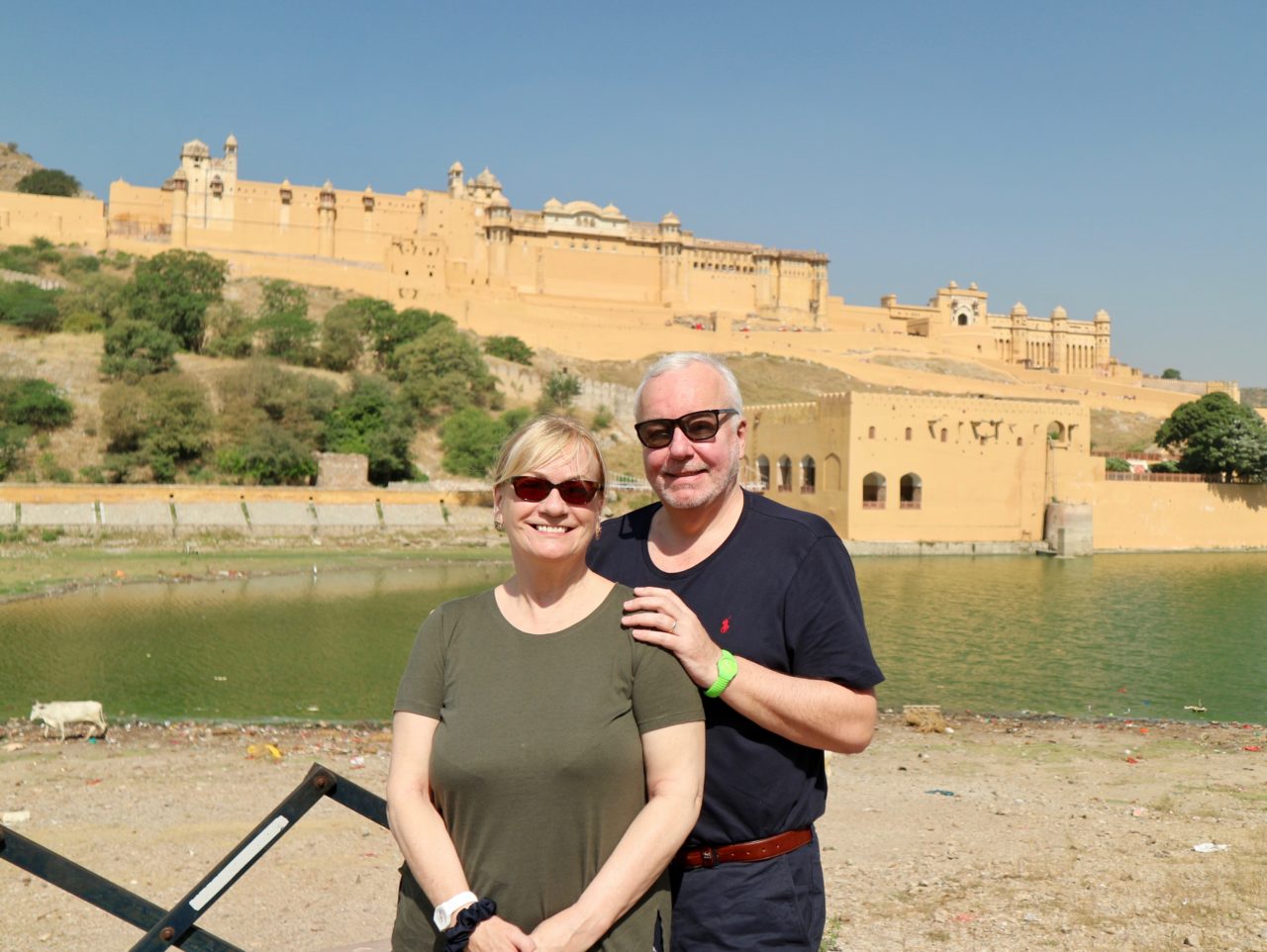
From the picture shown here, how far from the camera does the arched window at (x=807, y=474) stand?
26.6 metres

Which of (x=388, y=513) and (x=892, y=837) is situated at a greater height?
(x=388, y=513)

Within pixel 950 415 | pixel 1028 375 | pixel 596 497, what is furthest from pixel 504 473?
pixel 1028 375

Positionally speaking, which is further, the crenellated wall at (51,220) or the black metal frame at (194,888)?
the crenellated wall at (51,220)

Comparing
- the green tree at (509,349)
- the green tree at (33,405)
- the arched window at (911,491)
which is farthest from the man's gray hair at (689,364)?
the green tree at (509,349)

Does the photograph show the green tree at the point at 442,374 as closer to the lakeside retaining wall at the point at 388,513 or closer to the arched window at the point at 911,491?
the lakeside retaining wall at the point at 388,513

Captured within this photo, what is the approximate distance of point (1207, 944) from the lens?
3.93 m

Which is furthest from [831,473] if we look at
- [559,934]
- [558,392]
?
[559,934]

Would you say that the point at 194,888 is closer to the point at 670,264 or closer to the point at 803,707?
the point at 803,707

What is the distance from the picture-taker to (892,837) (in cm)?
551

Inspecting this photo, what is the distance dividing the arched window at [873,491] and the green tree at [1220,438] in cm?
1067

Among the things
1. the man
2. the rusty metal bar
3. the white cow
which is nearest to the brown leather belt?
the man

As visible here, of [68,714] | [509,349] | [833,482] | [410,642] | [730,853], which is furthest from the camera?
[509,349]

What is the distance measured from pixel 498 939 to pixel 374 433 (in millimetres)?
26532

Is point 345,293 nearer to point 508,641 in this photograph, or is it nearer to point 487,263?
point 487,263
